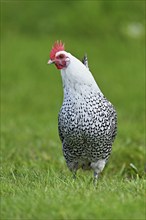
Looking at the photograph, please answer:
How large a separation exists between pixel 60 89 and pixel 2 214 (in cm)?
978

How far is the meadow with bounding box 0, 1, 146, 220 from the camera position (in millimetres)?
4953

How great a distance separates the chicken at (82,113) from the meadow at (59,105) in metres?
0.30

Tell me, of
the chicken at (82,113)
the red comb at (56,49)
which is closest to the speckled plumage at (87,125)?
the chicken at (82,113)

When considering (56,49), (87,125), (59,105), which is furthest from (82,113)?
(59,105)

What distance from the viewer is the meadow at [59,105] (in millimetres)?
4953

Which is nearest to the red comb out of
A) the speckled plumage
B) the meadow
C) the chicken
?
the chicken

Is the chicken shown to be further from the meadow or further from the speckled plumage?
the meadow

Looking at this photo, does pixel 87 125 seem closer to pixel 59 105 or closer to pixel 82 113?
pixel 82 113

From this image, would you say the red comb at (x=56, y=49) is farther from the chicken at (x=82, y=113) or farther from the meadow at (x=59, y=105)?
the meadow at (x=59, y=105)

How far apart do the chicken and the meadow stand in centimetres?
30

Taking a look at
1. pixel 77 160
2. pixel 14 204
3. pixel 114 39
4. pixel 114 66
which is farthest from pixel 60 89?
pixel 14 204

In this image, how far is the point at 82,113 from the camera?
19.9 ft

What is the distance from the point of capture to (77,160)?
21.1 ft

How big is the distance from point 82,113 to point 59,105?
23.3 ft
